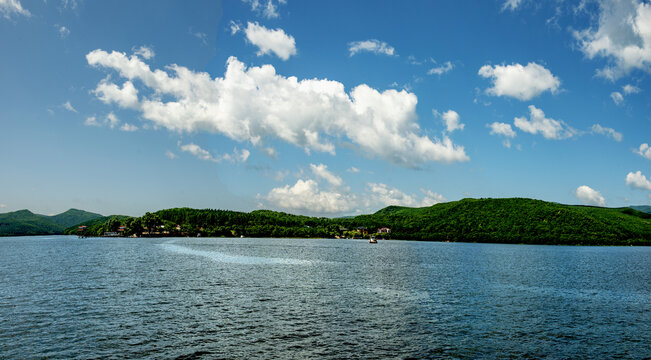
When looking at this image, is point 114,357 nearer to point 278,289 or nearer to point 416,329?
point 416,329

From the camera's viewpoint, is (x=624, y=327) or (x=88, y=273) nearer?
(x=624, y=327)

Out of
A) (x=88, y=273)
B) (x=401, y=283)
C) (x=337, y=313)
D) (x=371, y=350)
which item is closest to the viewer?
(x=371, y=350)

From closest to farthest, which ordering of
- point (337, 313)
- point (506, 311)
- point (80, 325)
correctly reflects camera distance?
1. point (80, 325)
2. point (337, 313)
3. point (506, 311)

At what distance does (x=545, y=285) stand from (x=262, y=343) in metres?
59.7

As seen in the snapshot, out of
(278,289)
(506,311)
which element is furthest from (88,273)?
(506,311)

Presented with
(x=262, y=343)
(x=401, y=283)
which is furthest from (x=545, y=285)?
(x=262, y=343)

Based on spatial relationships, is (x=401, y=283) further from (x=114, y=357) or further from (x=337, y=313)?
(x=114, y=357)

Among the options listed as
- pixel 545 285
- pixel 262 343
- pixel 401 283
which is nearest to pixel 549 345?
pixel 262 343

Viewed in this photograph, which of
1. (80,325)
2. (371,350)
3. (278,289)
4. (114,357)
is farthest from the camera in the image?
(278,289)

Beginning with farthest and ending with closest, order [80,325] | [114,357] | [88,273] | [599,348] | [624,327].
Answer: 1. [88,273]
2. [624,327]
3. [80,325]
4. [599,348]
5. [114,357]

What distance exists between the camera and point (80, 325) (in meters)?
35.9

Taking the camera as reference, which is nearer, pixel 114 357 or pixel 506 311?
pixel 114 357

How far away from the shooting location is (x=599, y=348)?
32.7 metres

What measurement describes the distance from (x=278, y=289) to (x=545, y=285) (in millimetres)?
49022
